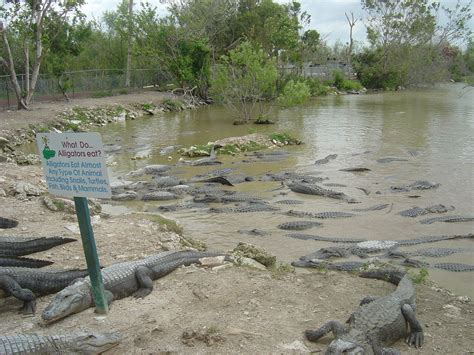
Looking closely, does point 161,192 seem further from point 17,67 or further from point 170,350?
point 17,67

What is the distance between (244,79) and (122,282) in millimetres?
17971

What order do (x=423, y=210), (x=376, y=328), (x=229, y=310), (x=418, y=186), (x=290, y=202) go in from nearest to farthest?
(x=376, y=328)
(x=229, y=310)
(x=423, y=210)
(x=290, y=202)
(x=418, y=186)

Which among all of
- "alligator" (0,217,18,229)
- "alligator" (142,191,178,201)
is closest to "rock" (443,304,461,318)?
"alligator" (0,217,18,229)

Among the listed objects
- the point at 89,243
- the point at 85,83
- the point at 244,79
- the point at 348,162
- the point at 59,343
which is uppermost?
the point at 85,83

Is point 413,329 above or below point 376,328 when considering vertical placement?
below

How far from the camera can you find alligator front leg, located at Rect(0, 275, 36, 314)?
4.38 meters

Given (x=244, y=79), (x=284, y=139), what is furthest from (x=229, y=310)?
(x=244, y=79)

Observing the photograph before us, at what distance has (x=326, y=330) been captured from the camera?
402 centimetres

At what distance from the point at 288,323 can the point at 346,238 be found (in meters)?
4.13

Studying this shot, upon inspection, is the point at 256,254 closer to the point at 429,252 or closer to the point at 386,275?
the point at 386,275

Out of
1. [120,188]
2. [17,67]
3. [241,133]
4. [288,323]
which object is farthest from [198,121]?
[288,323]

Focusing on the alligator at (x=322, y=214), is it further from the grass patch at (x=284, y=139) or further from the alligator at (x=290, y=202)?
the grass patch at (x=284, y=139)

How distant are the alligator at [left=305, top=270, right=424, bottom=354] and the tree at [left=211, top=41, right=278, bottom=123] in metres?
17.9

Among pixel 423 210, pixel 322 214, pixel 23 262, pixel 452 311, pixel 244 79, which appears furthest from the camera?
pixel 244 79
